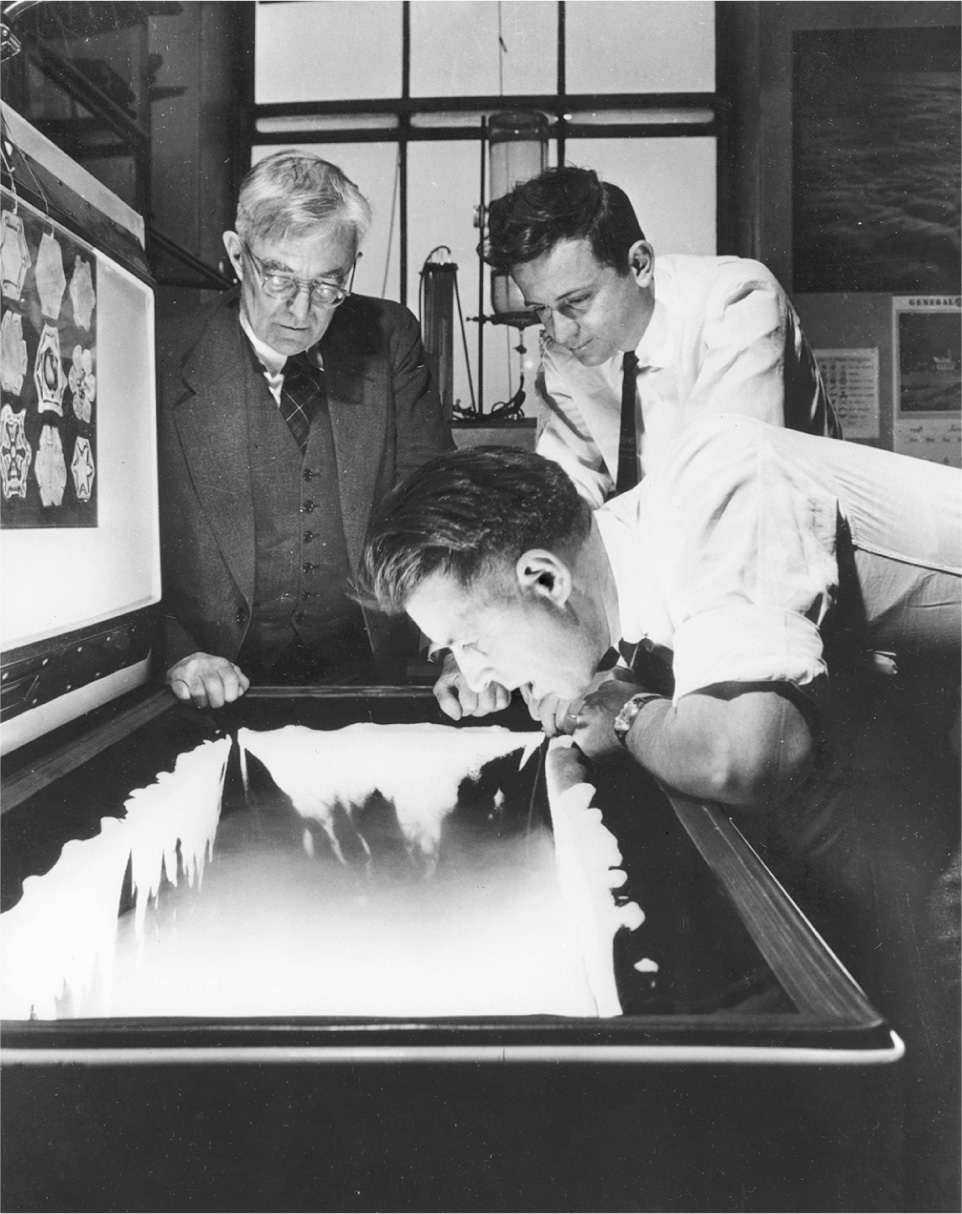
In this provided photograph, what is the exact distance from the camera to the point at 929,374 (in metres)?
1.35

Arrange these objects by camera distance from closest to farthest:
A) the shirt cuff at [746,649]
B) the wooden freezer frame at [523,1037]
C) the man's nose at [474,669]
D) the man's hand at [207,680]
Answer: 1. the wooden freezer frame at [523,1037]
2. the shirt cuff at [746,649]
3. the man's nose at [474,669]
4. the man's hand at [207,680]

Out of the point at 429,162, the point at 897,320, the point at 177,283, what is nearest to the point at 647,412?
the point at 897,320

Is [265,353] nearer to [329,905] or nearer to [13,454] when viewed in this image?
[13,454]

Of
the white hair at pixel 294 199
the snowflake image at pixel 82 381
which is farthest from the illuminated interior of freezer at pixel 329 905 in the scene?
the white hair at pixel 294 199

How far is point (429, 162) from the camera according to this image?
1428 mm

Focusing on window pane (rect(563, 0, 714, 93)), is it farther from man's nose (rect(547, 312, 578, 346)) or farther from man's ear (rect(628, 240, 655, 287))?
man's nose (rect(547, 312, 578, 346))

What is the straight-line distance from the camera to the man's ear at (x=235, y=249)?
1379 mm

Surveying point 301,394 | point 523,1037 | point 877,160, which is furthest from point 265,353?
point 523,1037

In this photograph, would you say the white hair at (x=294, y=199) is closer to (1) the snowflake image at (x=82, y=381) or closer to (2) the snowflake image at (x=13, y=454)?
(1) the snowflake image at (x=82, y=381)

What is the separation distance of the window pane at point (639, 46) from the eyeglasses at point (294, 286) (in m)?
0.43

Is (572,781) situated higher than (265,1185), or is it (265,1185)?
(572,781)

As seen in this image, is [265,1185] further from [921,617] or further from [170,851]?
[921,617]

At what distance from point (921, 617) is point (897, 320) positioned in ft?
1.44

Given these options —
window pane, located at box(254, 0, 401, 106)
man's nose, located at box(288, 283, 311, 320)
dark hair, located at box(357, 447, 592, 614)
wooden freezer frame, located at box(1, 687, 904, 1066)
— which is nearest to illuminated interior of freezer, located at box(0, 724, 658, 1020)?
wooden freezer frame, located at box(1, 687, 904, 1066)
